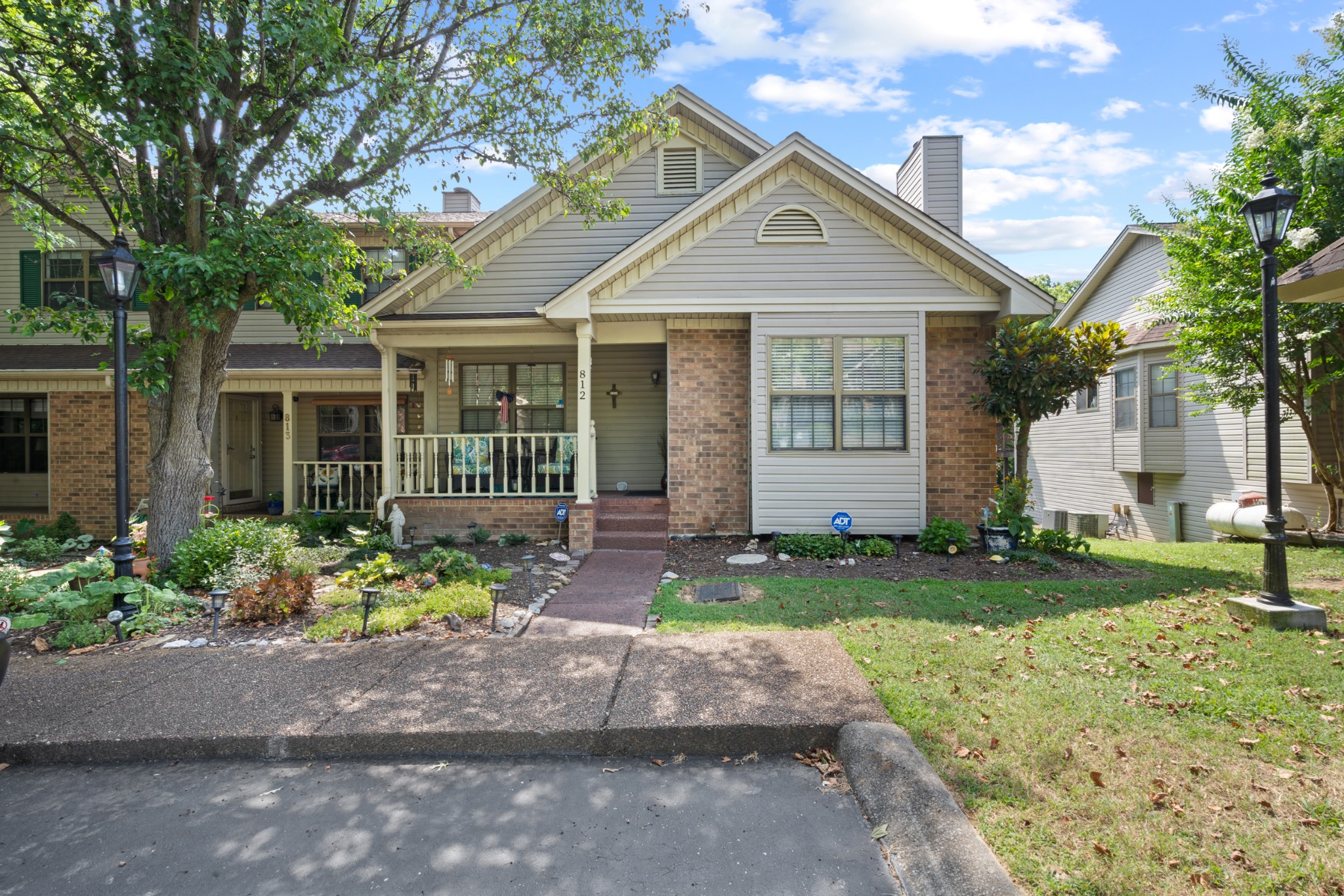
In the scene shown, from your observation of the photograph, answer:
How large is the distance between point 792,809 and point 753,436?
6.66m

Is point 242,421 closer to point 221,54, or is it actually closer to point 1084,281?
point 221,54

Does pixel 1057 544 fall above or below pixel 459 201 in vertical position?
below

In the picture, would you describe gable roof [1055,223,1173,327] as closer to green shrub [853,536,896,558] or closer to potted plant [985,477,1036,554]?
potted plant [985,477,1036,554]

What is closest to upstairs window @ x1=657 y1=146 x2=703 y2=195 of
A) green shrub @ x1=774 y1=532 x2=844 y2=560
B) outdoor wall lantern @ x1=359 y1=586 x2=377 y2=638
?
green shrub @ x1=774 y1=532 x2=844 y2=560

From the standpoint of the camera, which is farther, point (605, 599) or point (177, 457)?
point (177, 457)

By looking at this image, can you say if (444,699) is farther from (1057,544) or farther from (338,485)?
(338,485)

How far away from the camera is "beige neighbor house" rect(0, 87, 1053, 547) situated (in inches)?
360

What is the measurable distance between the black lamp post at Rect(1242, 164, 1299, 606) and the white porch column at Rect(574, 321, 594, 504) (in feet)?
23.2

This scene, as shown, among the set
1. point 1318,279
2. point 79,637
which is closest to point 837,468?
point 1318,279

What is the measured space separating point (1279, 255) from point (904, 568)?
23.5ft

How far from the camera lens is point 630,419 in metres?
12.0

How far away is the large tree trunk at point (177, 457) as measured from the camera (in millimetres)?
7250

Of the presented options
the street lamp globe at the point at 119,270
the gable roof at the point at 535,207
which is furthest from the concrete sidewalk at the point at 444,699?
the gable roof at the point at 535,207

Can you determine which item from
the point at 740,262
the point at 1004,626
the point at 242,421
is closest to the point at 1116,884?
the point at 1004,626
